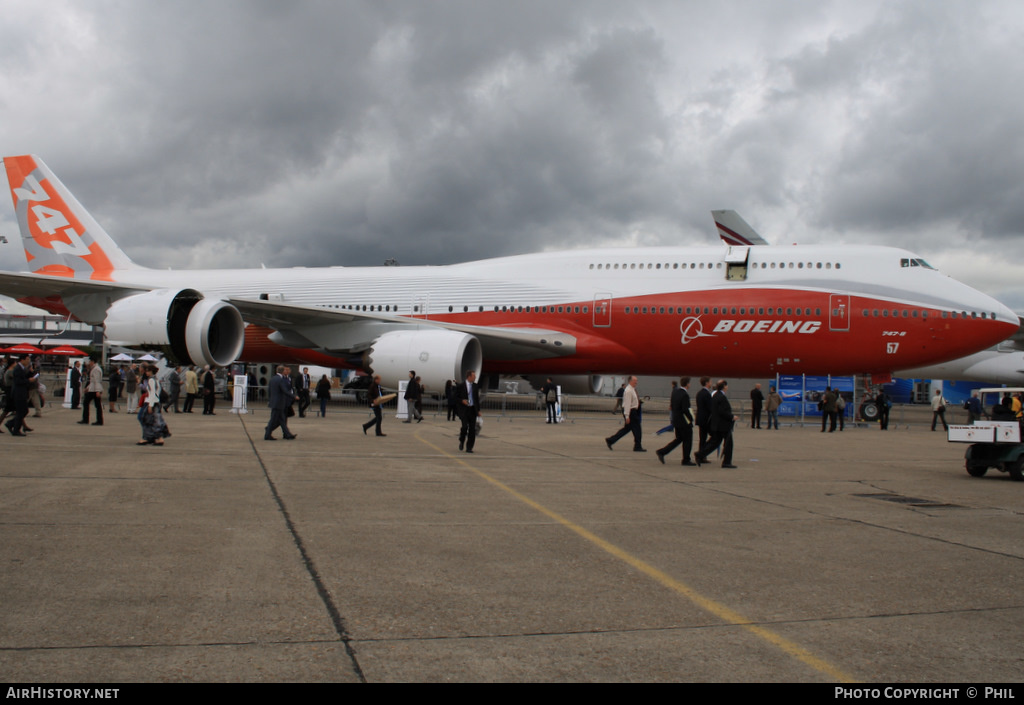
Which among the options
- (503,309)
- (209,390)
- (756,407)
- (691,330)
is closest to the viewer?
(209,390)

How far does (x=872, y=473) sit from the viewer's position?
10.2m

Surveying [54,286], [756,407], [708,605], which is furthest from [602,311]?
[708,605]

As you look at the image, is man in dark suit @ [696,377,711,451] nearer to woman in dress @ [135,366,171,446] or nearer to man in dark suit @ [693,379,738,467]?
man in dark suit @ [693,379,738,467]

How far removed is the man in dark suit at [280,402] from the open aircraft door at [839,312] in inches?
554

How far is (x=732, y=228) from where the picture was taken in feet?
112

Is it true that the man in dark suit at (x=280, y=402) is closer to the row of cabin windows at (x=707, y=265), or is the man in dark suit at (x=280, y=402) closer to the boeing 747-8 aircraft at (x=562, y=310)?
the boeing 747-8 aircraft at (x=562, y=310)

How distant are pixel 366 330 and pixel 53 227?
38.7ft

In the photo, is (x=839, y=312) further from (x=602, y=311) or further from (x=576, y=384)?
(x=576, y=384)

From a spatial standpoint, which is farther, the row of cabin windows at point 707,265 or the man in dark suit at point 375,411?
the row of cabin windows at point 707,265

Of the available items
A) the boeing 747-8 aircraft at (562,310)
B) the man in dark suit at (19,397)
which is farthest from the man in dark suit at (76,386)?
the man in dark suit at (19,397)

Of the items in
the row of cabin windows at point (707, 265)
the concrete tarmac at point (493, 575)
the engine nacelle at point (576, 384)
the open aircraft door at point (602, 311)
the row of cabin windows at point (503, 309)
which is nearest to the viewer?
the concrete tarmac at point (493, 575)

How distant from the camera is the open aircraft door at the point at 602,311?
21609 millimetres

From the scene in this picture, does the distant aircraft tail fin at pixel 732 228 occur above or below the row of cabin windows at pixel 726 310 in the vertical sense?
above
